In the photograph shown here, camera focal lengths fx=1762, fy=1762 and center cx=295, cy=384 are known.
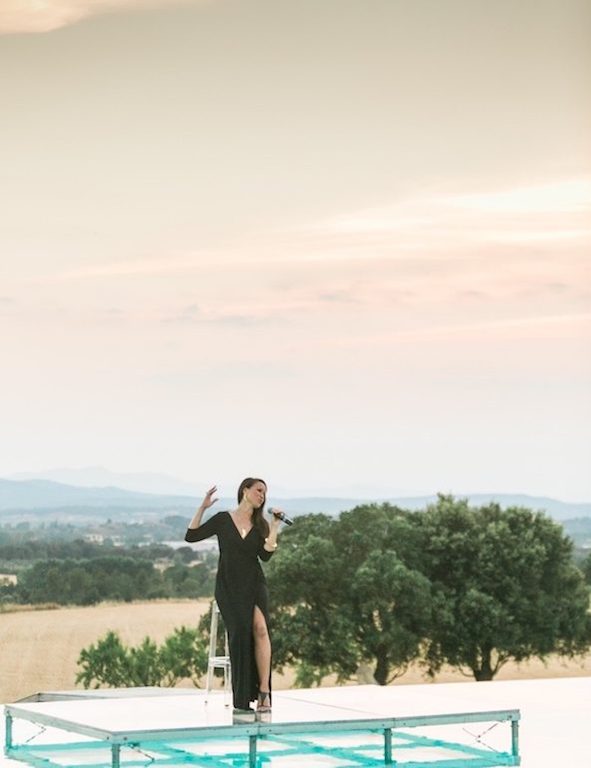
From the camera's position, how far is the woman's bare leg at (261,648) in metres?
6.23

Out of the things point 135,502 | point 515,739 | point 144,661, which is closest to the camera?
point 515,739

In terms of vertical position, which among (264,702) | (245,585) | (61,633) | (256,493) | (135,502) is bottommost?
(264,702)

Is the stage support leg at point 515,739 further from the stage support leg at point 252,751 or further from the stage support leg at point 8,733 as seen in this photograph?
the stage support leg at point 8,733

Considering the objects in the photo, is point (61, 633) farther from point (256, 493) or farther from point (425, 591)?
point (256, 493)

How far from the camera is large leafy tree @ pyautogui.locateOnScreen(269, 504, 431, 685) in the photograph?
967cm

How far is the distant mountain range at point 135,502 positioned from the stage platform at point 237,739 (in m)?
2.66

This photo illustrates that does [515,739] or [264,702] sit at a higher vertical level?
[264,702]

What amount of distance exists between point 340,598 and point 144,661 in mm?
1184

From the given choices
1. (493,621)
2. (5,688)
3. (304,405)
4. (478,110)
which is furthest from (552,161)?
(5,688)

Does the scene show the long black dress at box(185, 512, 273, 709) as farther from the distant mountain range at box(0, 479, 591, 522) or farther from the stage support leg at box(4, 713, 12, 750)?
the distant mountain range at box(0, 479, 591, 522)

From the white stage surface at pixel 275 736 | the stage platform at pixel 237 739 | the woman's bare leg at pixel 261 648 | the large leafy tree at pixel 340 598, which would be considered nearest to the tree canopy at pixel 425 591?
the large leafy tree at pixel 340 598

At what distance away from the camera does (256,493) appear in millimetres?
6371

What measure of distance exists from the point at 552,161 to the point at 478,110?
50 cm

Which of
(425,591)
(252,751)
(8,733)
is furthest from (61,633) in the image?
(252,751)
